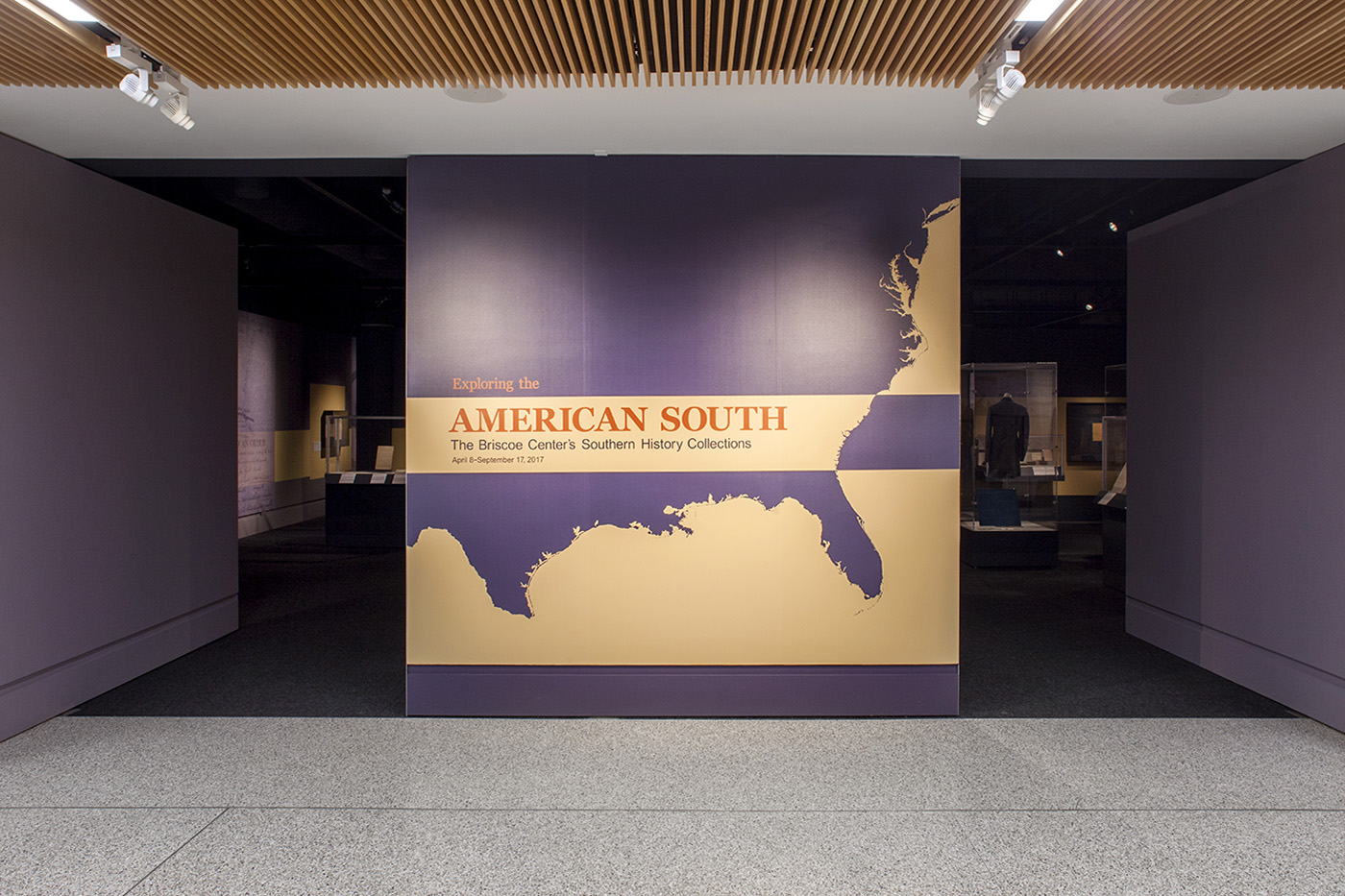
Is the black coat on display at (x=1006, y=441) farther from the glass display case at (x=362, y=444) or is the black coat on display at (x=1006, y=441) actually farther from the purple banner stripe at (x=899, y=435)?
the glass display case at (x=362, y=444)

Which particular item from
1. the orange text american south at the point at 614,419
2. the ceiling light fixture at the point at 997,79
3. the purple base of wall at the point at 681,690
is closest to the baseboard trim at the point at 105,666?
the purple base of wall at the point at 681,690

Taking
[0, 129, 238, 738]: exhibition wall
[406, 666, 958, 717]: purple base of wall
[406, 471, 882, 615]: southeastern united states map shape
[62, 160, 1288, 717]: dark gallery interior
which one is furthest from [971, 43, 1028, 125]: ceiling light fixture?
[0, 129, 238, 738]: exhibition wall

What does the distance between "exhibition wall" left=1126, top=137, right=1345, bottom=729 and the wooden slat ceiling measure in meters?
1.23

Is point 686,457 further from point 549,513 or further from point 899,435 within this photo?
point 899,435

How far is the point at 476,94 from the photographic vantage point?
310 cm

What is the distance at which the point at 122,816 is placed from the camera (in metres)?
2.66

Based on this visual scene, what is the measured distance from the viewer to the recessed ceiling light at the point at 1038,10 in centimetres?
240

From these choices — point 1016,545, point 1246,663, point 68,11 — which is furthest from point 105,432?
point 1016,545

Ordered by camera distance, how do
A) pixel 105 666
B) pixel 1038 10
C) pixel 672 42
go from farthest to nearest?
pixel 105 666, pixel 672 42, pixel 1038 10

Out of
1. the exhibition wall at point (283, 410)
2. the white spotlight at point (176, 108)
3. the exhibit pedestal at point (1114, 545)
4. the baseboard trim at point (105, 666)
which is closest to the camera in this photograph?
the white spotlight at point (176, 108)

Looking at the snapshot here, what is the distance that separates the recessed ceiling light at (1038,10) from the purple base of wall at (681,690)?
2979 mm

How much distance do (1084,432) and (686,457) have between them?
9964 millimetres

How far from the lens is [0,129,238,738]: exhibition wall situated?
3463 mm

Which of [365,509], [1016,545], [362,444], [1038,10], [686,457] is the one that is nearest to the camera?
[1038,10]
